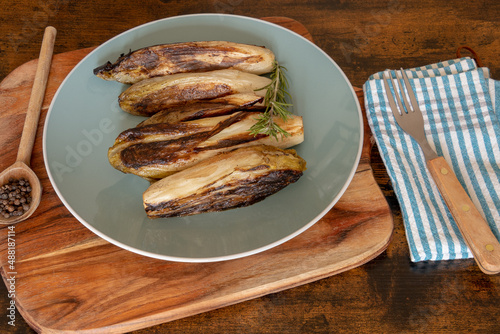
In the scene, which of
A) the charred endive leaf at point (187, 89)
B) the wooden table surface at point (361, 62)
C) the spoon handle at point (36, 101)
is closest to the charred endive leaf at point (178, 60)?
the charred endive leaf at point (187, 89)

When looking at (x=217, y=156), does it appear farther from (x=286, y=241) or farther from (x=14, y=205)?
(x=14, y=205)

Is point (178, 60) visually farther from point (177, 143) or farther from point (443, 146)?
point (443, 146)

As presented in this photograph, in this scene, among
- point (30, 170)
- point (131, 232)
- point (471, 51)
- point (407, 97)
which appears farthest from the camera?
point (471, 51)

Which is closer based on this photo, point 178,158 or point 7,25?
point 178,158

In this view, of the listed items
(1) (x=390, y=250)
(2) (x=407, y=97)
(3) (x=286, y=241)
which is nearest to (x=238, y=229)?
(3) (x=286, y=241)

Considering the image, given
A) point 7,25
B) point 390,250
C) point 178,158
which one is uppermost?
point 7,25

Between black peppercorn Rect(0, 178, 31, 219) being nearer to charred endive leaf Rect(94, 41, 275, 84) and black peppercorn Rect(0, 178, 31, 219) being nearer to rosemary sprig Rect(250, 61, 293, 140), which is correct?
charred endive leaf Rect(94, 41, 275, 84)

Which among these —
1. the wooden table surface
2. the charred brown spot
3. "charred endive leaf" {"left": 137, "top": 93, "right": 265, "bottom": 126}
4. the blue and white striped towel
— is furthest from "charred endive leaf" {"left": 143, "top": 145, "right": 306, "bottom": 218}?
the blue and white striped towel
